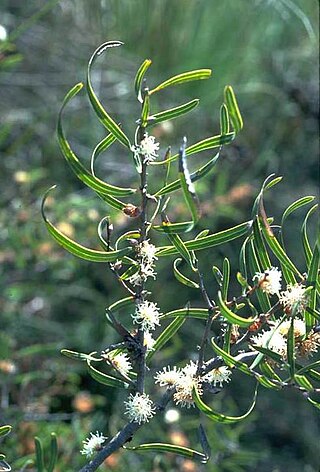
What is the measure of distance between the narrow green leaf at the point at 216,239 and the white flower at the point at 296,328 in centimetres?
5

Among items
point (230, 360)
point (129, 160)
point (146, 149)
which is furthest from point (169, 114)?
point (129, 160)

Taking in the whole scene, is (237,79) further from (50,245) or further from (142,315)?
(142,315)

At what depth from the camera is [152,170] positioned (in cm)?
137

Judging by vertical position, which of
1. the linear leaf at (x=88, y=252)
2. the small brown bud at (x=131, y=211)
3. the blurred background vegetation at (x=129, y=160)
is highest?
the blurred background vegetation at (x=129, y=160)

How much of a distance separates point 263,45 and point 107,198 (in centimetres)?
103

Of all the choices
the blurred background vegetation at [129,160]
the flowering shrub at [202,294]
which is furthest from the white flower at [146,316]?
the blurred background vegetation at [129,160]

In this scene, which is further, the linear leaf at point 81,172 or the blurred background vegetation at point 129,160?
the blurred background vegetation at point 129,160

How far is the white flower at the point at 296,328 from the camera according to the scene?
42 centimetres

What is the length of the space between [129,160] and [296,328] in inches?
43.5

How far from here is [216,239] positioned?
0.41 meters

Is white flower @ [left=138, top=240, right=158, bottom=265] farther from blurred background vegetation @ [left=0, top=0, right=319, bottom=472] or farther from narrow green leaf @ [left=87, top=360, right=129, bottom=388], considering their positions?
blurred background vegetation @ [left=0, top=0, right=319, bottom=472]

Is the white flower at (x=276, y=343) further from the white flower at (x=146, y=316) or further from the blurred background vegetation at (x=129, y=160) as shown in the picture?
the blurred background vegetation at (x=129, y=160)

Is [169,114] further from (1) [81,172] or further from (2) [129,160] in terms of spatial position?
(2) [129,160]

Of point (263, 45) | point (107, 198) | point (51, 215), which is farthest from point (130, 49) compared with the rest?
point (107, 198)
